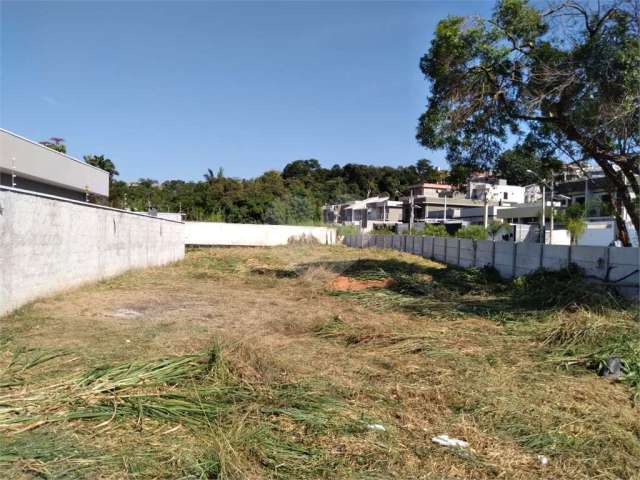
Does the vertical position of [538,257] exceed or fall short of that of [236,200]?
it falls short

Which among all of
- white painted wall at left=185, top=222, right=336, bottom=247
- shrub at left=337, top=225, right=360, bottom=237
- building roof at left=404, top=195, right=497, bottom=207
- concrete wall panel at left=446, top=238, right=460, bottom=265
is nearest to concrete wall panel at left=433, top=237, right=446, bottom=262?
concrete wall panel at left=446, top=238, right=460, bottom=265

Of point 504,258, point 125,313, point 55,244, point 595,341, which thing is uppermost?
point 55,244

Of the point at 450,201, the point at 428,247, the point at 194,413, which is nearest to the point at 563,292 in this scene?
the point at 194,413

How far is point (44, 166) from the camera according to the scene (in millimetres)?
14805

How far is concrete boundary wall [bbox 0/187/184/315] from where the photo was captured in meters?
6.80

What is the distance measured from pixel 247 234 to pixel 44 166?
15.8 meters

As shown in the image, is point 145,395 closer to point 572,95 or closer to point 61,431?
point 61,431

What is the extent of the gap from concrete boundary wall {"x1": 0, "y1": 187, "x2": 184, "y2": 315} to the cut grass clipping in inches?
128

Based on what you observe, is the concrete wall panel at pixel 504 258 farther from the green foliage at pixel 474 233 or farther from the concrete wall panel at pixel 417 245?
the green foliage at pixel 474 233

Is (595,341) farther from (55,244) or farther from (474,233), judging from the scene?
(474,233)

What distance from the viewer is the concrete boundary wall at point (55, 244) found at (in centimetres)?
680

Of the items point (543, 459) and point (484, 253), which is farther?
point (484, 253)

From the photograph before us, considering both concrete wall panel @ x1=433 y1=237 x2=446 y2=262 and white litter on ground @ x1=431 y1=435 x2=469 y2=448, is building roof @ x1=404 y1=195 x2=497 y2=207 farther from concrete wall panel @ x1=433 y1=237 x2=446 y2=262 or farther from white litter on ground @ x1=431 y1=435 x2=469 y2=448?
white litter on ground @ x1=431 y1=435 x2=469 y2=448

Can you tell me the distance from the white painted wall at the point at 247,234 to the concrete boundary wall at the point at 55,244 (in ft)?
46.1
